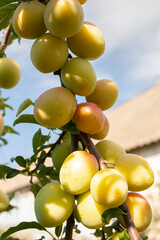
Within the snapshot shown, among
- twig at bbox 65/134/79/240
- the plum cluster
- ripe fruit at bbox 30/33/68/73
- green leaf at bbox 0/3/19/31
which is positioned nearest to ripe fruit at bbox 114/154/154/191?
the plum cluster

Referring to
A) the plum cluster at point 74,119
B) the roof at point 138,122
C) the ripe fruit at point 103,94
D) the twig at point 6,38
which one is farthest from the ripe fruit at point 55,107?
the roof at point 138,122

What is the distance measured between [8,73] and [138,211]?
82 cm

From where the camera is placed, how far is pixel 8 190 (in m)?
9.04

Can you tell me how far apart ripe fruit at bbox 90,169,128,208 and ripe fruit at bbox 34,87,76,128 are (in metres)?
0.14

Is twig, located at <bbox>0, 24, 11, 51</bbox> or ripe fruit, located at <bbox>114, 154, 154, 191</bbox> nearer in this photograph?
ripe fruit, located at <bbox>114, 154, 154, 191</bbox>

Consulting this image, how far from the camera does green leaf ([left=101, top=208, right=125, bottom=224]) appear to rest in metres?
0.48

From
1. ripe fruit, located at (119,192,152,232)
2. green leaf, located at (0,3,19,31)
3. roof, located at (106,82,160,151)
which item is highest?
green leaf, located at (0,3,19,31)

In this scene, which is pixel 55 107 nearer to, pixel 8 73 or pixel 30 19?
pixel 30 19

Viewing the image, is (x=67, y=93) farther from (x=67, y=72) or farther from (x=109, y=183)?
(x=109, y=183)

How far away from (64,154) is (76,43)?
0.88 ft

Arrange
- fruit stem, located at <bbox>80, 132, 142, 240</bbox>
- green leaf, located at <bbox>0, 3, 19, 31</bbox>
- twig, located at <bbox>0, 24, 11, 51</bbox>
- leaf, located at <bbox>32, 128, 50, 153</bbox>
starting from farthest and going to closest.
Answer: twig, located at <bbox>0, 24, 11, 51</bbox> → leaf, located at <bbox>32, 128, 50, 153</bbox> → green leaf, located at <bbox>0, 3, 19, 31</bbox> → fruit stem, located at <bbox>80, 132, 142, 240</bbox>

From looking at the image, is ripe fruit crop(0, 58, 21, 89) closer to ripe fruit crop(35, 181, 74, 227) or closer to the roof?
ripe fruit crop(35, 181, 74, 227)

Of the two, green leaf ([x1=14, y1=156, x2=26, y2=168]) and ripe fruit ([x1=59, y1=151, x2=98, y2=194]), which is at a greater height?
ripe fruit ([x1=59, y1=151, x2=98, y2=194])

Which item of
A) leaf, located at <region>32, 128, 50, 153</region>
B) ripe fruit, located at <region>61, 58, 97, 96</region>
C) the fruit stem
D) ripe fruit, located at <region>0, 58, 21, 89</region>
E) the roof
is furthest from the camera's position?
the roof
